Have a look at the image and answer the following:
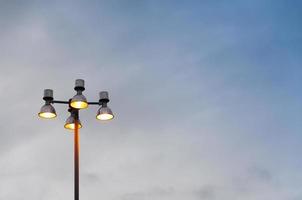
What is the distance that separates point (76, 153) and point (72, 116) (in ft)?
3.48

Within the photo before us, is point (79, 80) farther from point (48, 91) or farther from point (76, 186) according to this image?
point (76, 186)

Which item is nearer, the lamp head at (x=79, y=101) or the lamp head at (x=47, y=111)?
the lamp head at (x=79, y=101)

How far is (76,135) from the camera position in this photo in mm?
14102

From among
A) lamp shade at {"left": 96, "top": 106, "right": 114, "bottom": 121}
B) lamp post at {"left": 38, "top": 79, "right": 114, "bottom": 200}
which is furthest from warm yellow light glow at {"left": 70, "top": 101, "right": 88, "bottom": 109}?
lamp shade at {"left": 96, "top": 106, "right": 114, "bottom": 121}

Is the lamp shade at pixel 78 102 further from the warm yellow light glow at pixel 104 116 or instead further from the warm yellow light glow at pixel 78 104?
the warm yellow light glow at pixel 104 116

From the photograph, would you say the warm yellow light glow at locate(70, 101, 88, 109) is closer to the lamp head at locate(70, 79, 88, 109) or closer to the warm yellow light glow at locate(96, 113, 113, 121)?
the lamp head at locate(70, 79, 88, 109)

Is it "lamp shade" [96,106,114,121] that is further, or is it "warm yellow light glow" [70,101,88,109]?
"lamp shade" [96,106,114,121]

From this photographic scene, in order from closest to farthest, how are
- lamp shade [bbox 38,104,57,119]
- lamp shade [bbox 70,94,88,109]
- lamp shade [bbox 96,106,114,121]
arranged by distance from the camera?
lamp shade [bbox 70,94,88,109] < lamp shade [bbox 38,104,57,119] < lamp shade [bbox 96,106,114,121]

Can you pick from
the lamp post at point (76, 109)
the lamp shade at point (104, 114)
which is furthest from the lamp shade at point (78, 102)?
the lamp shade at point (104, 114)

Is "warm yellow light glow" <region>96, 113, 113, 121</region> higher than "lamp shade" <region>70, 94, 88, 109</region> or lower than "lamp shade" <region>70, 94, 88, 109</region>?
lower

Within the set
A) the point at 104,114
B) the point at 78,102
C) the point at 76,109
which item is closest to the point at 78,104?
the point at 78,102

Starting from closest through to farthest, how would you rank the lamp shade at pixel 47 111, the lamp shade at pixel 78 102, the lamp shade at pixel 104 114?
the lamp shade at pixel 78 102 → the lamp shade at pixel 47 111 → the lamp shade at pixel 104 114

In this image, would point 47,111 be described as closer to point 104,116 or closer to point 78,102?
point 78,102

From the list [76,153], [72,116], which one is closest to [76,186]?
[76,153]
